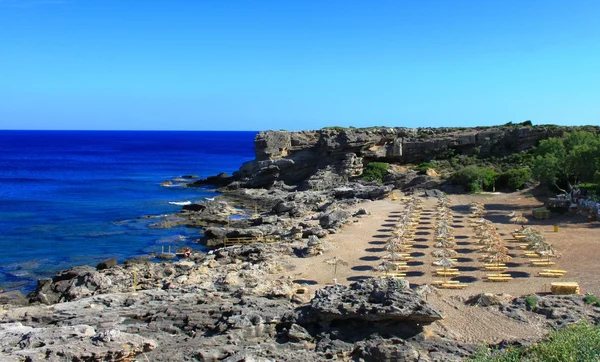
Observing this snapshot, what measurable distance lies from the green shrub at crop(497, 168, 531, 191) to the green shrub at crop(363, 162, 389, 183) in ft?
42.4

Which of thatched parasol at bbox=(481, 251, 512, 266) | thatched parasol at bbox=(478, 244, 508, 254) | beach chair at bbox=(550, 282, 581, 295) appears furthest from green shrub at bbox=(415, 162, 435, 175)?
beach chair at bbox=(550, 282, 581, 295)

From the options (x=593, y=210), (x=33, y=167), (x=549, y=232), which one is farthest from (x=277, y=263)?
(x=33, y=167)

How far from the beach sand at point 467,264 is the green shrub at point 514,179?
7.62 metres

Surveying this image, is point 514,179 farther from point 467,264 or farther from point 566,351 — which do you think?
point 566,351

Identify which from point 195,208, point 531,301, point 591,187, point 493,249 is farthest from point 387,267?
point 195,208

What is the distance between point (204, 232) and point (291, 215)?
7444 mm

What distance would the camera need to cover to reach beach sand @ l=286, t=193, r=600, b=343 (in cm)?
1574

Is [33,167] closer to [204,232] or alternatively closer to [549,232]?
[204,232]

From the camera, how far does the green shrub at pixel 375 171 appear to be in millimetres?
57047

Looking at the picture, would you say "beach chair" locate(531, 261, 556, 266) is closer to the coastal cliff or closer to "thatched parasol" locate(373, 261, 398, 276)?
"thatched parasol" locate(373, 261, 398, 276)

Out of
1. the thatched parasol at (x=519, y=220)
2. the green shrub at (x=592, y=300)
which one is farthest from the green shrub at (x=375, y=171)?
the green shrub at (x=592, y=300)

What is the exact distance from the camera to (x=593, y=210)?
104 ft

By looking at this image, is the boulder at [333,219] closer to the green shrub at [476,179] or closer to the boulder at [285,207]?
the boulder at [285,207]

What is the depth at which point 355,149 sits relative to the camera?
210 ft
